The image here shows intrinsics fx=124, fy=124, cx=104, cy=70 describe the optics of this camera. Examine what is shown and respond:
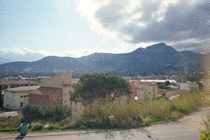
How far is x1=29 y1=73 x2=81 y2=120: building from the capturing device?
1850 cm

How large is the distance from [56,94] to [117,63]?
132m

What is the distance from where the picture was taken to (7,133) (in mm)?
5309

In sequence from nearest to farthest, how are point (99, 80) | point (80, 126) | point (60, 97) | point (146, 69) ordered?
point (80, 126), point (99, 80), point (60, 97), point (146, 69)

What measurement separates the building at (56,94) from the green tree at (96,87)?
4.92 metres

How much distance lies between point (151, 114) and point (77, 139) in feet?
15.4

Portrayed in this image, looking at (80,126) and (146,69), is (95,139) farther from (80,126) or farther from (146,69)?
(146,69)

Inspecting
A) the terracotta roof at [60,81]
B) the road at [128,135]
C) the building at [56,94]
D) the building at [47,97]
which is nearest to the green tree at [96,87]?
the building at [56,94]

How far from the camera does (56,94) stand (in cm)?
1923

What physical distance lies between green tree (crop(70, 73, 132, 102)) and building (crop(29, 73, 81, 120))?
492 cm

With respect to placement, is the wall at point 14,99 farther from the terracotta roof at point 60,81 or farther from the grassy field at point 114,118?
the grassy field at point 114,118

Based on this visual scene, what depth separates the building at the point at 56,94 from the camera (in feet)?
60.7

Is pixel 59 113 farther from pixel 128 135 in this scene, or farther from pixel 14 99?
pixel 14 99

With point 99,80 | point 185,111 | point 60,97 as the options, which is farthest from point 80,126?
point 60,97

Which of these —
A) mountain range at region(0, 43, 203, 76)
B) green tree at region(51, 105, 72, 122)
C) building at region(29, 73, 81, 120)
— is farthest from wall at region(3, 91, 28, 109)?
mountain range at region(0, 43, 203, 76)
